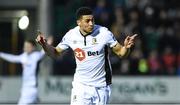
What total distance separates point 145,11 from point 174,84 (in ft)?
7.88

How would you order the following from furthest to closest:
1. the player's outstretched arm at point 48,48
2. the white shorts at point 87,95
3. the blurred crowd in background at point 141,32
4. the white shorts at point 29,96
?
the blurred crowd in background at point 141,32
the white shorts at point 29,96
the white shorts at point 87,95
the player's outstretched arm at point 48,48

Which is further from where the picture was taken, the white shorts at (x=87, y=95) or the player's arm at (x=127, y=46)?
the white shorts at (x=87, y=95)

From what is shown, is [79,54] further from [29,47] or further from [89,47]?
[29,47]

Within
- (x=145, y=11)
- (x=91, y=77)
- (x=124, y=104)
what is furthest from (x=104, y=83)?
(x=145, y=11)

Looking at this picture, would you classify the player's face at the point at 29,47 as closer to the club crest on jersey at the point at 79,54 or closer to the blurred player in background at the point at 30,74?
the blurred player in background at the point at 30,74

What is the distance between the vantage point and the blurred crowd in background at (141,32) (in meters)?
20.5

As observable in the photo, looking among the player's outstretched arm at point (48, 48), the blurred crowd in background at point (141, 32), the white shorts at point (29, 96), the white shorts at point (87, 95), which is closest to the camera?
the player's outstretched arm at point (48, 48)

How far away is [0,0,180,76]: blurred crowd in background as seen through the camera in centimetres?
2055

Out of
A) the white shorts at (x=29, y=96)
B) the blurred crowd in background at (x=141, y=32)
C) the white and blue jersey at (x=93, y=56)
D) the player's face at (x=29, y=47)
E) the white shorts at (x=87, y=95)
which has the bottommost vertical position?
the white shorts at (x=87, y=95)

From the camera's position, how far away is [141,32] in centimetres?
2092

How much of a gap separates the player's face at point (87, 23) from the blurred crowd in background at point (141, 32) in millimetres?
10359

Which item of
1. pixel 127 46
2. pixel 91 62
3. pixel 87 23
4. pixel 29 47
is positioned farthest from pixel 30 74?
pixel 127 46

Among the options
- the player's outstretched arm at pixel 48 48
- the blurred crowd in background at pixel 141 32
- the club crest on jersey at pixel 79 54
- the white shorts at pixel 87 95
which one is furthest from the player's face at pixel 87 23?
the blurred crowd in background at pixel 141 32

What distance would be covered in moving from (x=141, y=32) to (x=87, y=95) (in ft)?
36.8
